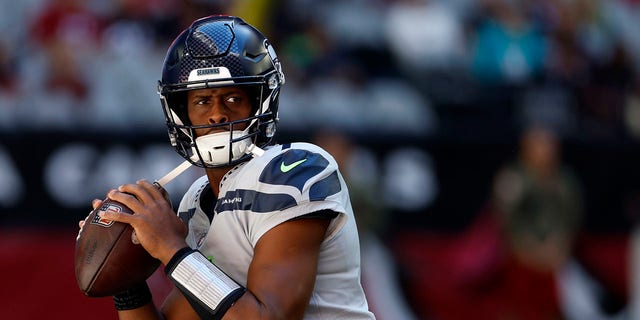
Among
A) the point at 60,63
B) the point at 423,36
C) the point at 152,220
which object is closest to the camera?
the point at 152,220

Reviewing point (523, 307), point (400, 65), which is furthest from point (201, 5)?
point (523, 307)

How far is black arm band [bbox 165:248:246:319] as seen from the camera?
9.23 feet

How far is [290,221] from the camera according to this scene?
2.89 m

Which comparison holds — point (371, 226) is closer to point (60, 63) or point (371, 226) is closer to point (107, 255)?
point (60, 63)

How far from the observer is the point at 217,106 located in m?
3.10

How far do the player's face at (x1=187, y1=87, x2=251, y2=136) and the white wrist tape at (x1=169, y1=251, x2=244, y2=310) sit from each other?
0.43 meters

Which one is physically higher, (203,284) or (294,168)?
(294,168)

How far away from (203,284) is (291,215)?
303 mm

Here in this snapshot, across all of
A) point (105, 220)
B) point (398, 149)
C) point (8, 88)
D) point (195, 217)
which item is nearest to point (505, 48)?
point (398, 149)

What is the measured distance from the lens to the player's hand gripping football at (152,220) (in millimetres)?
2904

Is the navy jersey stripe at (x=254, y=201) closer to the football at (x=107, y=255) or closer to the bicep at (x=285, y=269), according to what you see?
the bicep at (x=285, y=269)

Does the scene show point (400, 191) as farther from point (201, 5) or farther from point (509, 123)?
point (201, 5)

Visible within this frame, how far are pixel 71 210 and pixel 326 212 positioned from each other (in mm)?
4833

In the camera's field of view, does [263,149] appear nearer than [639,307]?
Yes
